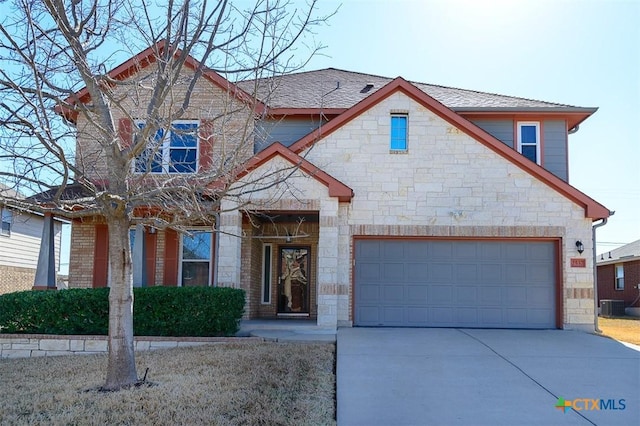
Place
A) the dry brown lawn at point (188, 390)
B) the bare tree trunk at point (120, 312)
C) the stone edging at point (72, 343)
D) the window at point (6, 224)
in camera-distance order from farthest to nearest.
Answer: the window at point (6, 224) → the stone edging at point (72, 343) → the bare tree trunk at point (120, 312) → the dry brown lawn at point (188, 390)

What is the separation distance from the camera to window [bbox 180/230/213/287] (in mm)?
15734

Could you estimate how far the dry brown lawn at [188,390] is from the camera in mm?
7250

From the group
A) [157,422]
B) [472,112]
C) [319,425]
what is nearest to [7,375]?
[157,422]

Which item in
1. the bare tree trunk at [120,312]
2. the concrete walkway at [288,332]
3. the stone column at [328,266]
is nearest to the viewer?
the bare tree trunk at [120,312]

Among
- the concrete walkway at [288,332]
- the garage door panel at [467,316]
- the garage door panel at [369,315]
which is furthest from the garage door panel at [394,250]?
the concrete walkway at [288,332]

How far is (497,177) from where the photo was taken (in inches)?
573

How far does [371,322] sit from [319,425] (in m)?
7.43

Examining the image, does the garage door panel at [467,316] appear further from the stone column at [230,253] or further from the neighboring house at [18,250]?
the neighboring house at [18,250]

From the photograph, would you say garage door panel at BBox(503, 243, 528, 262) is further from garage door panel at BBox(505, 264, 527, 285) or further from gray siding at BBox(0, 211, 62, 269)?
gray siding at BBox(0, 211, 62, 269)

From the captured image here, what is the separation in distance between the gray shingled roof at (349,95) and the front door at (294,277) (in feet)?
14.0

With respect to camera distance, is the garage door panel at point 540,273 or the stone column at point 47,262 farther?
the garage door panel at point 540,273

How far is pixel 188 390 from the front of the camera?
27.0 feet

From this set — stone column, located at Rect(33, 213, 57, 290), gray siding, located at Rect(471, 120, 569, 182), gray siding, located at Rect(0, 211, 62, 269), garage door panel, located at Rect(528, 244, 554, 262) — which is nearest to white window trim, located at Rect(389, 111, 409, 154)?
gray siding, located at Rect(471, 120, 569, 182)

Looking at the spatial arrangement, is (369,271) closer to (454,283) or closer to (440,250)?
(440,250)
